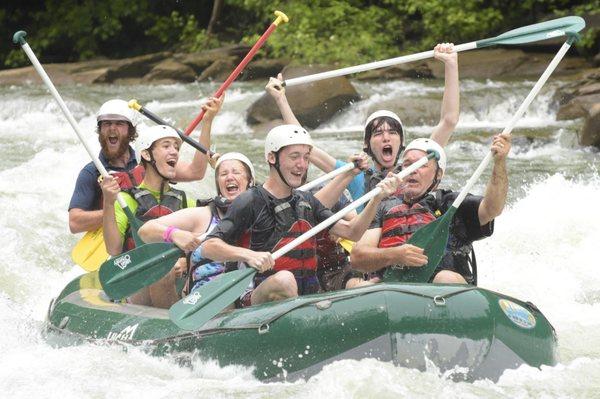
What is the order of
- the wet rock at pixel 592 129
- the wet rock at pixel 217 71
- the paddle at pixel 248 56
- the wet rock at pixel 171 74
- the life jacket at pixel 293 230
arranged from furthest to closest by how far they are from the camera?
the wet rock at pixel 171 74 < the wet rock at pixel 217 71 < the wet rock at pixel 592 129 < the paddle at pixel 248 56 < the life jacket at pixel 293 230

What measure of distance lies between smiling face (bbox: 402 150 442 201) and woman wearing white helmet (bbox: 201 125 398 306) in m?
0.26

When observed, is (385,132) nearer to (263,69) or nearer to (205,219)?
(205,219)

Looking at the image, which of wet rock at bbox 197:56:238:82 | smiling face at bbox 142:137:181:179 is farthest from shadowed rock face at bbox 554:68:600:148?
smiling face at bbox 142:137:181:179

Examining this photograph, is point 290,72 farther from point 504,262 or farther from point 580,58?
point 504,262

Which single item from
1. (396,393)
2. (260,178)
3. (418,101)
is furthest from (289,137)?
(418,101)

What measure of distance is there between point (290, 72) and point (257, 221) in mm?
10404

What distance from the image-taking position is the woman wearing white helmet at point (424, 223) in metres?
5.27

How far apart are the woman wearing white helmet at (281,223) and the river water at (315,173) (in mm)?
484

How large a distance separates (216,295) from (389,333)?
2.78 feet

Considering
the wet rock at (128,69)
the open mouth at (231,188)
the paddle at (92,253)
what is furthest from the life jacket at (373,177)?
the wet rock at (128,69)

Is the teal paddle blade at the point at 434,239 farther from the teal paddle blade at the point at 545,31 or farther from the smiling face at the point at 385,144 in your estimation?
the teal paddle blade at the point at 545,31

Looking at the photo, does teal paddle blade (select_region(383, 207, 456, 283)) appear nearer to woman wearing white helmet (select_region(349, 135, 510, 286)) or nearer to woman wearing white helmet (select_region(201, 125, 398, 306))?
woman wearing white helmet (select_region(349, 135, 510, 286))

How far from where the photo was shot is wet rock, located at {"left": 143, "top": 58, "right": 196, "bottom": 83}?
17.5 metres

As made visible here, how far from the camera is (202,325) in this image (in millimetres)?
5035
